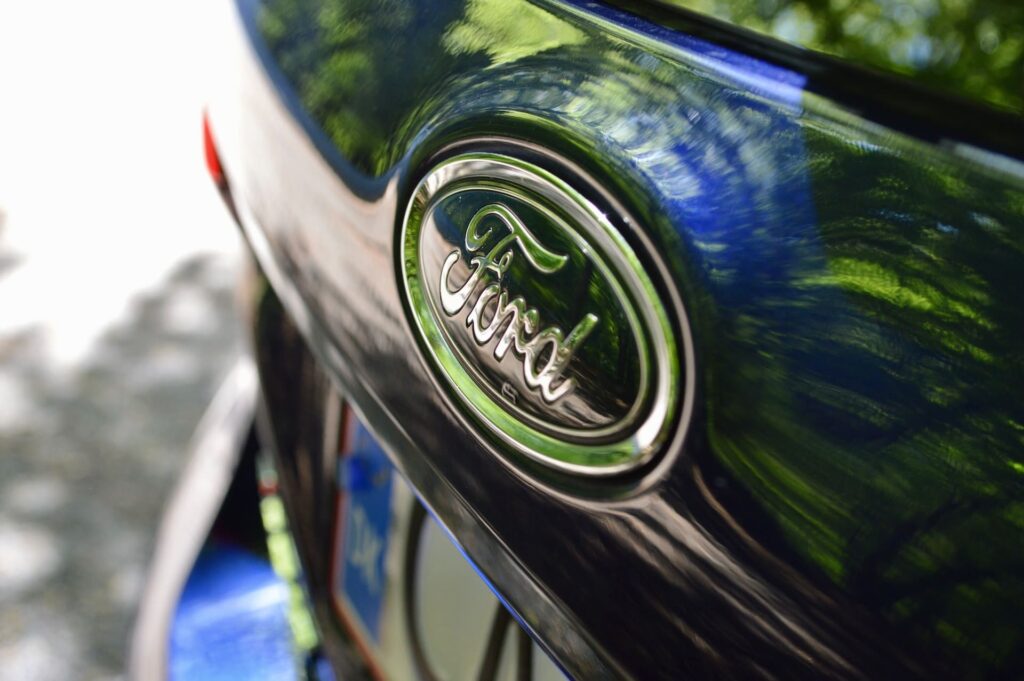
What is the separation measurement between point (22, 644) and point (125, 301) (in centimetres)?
110

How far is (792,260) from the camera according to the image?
1.77 feet

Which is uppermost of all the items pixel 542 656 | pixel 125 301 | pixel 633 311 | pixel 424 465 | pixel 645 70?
pixel 645 70

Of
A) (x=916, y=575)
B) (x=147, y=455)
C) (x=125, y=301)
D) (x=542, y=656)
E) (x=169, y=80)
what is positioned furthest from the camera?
(x=169, y=80)

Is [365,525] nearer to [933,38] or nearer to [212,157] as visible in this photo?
[212,157]

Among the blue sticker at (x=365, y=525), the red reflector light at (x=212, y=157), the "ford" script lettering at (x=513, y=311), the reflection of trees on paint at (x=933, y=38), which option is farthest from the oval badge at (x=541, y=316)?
the red reflector light at (x=212, y=157)

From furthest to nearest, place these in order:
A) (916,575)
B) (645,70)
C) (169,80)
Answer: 1. (169,80)
2. (645,70)
3. (916,575)

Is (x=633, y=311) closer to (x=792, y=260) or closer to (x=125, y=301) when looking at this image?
(x=792, y=260)

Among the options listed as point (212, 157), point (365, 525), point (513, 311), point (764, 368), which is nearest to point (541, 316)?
point (513, 311)

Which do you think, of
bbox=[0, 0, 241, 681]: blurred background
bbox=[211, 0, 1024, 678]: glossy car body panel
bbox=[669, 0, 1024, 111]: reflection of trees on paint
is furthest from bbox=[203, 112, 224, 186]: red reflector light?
bbox=[669, 0, 1024, 111]: reflection of trees on paint

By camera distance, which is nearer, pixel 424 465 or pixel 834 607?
pixel 834 607

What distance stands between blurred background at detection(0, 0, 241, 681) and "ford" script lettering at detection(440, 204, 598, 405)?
55 centimetres

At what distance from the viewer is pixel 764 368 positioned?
0.54m

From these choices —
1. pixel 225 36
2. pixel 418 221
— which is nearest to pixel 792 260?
pixel 418 221

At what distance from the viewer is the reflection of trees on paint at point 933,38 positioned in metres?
0.53
